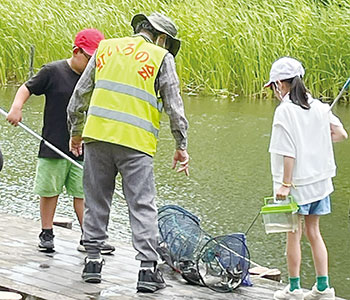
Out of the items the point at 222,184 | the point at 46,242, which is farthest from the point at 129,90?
the point at 222,184

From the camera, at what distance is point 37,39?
1490 cm

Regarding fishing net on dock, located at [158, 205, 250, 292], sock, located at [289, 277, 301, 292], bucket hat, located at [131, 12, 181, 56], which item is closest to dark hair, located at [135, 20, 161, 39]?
bucket hat, located at [131, 12, 181, 56]

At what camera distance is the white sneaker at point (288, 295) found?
14.6ft

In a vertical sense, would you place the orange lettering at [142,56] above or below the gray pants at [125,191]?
above

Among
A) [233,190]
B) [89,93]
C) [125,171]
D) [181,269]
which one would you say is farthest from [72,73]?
[233,190]

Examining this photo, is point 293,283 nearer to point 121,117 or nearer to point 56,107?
point 121,117

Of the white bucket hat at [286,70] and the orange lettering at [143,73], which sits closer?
the orange lettering at [143,73]

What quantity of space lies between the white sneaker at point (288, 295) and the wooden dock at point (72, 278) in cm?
5

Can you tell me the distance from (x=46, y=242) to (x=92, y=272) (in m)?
0.62

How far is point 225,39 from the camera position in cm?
1480

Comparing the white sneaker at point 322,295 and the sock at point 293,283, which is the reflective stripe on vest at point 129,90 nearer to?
the sock at point 293,283

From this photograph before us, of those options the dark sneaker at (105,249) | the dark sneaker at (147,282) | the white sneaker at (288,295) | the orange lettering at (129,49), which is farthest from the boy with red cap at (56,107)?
the white sneaker at (288,295)

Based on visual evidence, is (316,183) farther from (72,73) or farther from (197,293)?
(72,73)

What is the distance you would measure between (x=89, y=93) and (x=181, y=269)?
3.08ft
